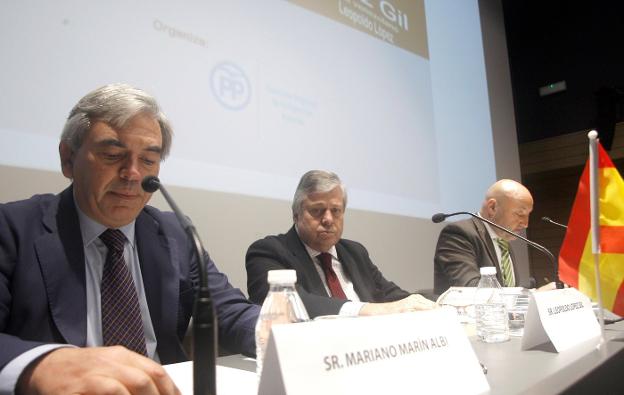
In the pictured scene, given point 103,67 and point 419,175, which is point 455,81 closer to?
point 419,175

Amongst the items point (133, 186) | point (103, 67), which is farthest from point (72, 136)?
point (103, 67)

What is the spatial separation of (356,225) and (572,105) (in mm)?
3856

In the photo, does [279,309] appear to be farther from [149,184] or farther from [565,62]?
[565,62]

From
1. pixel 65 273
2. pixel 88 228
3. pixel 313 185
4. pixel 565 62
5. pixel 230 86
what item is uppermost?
pixel 565 62

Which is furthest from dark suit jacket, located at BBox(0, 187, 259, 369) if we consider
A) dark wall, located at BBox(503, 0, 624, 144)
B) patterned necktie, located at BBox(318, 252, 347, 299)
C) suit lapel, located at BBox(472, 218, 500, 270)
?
dark wall, located at BBox(503, 0, 624, 144)

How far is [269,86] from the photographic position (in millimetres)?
2457

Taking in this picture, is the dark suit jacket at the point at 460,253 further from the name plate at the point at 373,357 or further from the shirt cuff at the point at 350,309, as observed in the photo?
the name plate at the point at 373,357

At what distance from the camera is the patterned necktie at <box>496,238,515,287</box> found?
2844mm

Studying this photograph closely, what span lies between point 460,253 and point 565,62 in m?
3.94

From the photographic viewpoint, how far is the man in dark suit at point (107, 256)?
1.08 m

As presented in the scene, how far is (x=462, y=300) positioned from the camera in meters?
1.73

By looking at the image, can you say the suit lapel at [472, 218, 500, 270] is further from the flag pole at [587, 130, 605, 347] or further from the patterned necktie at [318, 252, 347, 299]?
the flag pole at [587, 130, 605, 347]

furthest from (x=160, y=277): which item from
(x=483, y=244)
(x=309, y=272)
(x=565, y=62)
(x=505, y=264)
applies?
(x=565, y=62)

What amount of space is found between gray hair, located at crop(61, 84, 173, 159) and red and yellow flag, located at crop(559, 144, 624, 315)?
1.24 metres
